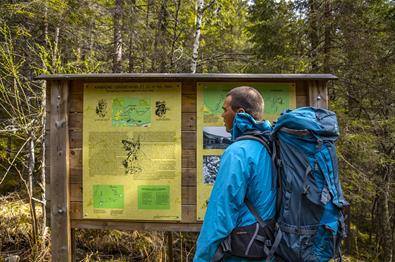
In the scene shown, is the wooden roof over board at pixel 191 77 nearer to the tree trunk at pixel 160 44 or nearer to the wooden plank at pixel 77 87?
the wooden plank at pixel 77 87

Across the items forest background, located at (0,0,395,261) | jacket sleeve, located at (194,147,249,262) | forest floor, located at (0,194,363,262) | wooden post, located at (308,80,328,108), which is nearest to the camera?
jacket sleeve, located at (194,147,249,262)

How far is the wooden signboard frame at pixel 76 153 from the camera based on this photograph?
352 centimetres

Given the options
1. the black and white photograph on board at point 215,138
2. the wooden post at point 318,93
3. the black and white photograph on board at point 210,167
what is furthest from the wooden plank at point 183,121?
the wooden post at point 318,93

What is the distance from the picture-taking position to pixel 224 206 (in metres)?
2.00

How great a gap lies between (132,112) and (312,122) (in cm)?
201

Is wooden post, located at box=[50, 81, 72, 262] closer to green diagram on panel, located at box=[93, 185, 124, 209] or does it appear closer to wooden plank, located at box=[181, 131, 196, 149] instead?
green diagram on panel, located at box=[93, 185, 124, 209]

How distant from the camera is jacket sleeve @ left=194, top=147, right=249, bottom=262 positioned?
6.53 ft

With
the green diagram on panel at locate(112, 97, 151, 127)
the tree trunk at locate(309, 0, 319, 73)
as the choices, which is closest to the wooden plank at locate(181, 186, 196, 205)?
the green diagram on panel at locate(112, 97, 151, 127)

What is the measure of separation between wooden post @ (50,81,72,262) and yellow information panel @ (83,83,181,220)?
18 cm

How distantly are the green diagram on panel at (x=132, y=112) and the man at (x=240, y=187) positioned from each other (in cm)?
148

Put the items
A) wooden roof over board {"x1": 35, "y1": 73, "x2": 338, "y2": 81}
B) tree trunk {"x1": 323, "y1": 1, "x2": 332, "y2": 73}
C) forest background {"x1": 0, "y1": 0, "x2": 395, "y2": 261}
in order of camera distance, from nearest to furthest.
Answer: wooden roof over board {"x1": 35, "y1": 73, "x2": 338, "y2": 81}, forest background {"x1": 0, "y1": 0, "x2": 395, "y2": 261}, tree trunk {"x1": 323, "y1": 1, "x2": 332, "y2": 73}

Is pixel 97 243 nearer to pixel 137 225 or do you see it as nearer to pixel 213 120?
pixel 137 225

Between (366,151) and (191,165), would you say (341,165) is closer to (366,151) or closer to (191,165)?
(366,151)

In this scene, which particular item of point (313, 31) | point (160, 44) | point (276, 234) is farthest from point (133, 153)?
point (313, 31)
